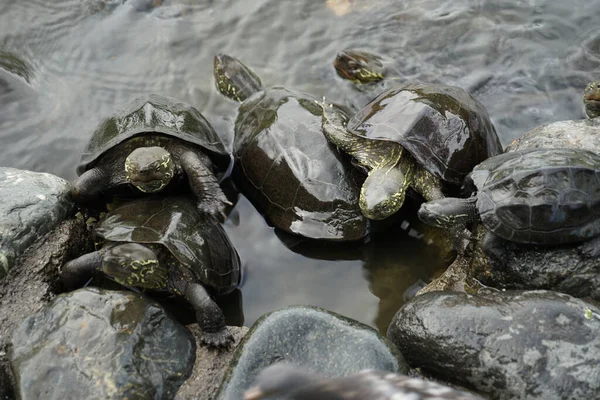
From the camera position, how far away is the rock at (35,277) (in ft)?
12.1

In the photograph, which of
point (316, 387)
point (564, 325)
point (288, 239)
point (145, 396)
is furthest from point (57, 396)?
point (564, 325)

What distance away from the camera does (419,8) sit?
6809mm

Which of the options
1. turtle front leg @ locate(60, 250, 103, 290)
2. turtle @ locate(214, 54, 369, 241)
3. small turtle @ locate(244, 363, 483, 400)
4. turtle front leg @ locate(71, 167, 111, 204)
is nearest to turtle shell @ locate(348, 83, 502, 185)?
turtle @ locate(214, 54, 369, 241)

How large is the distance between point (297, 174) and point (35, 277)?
2.11m

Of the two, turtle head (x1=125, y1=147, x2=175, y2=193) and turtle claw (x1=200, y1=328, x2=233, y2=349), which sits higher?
turtle head (x1=125, y1=147, x2=175, y2=193)

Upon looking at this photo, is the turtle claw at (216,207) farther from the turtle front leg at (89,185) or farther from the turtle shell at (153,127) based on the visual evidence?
the turtle front leg at (89,185)

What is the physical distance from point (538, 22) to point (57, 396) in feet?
20.7

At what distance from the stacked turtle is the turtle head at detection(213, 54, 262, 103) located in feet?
2.45

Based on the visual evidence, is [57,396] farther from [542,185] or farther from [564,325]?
[542,185]

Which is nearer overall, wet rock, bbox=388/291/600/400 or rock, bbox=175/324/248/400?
wet rock, bbox=388/291/600/400

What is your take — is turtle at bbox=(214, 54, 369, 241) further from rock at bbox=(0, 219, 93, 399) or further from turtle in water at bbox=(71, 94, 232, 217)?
rock at bbox=(0, 219, 93, 399)

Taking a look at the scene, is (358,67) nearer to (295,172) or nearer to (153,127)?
(295,172)

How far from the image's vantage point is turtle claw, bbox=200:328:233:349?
3.64 meters

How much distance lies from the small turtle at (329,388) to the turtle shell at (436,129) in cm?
259
